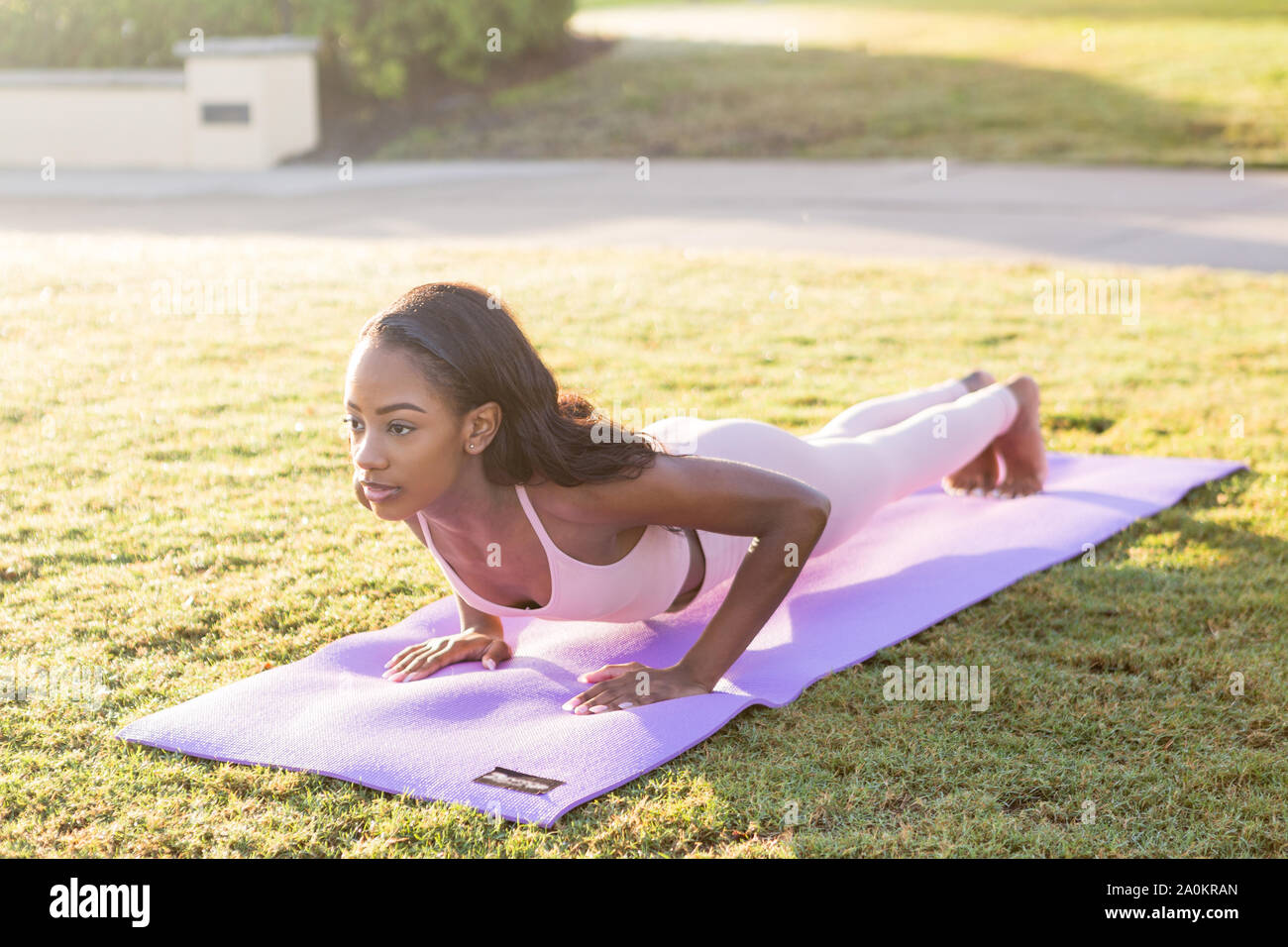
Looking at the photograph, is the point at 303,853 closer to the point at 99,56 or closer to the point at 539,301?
the point at 539,301

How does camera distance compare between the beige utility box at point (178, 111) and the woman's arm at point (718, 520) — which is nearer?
the woman's arm at point (718, 520)

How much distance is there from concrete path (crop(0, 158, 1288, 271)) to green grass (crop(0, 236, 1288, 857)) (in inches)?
A: 76.9

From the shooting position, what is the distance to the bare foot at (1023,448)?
187 inches

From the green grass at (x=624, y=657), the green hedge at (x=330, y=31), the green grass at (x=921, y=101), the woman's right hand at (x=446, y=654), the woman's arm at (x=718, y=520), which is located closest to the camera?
the green grass at (x=624, y=657)

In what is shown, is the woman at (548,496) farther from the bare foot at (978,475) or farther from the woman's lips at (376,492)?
the bare foot at (978,475)

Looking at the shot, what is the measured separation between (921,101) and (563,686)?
15234 mm

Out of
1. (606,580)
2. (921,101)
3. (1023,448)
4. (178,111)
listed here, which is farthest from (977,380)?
(921,101)

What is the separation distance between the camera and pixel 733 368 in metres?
6.58

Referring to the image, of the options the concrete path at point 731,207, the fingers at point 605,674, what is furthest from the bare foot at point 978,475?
the concrete path at point 731,207

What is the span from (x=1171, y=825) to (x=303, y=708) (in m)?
1.87

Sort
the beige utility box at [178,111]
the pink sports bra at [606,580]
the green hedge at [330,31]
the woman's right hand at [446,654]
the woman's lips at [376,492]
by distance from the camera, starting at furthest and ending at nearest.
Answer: the green hedge at [330,31]
the beige utility box at [178,111]
the woman's right hand at [446,654]
the pink sports bra at [606,580]
the woman's lips at [376,492]

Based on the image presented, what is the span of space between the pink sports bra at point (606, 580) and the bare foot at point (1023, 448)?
1.74 m

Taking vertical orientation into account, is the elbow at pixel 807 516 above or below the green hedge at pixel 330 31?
below
